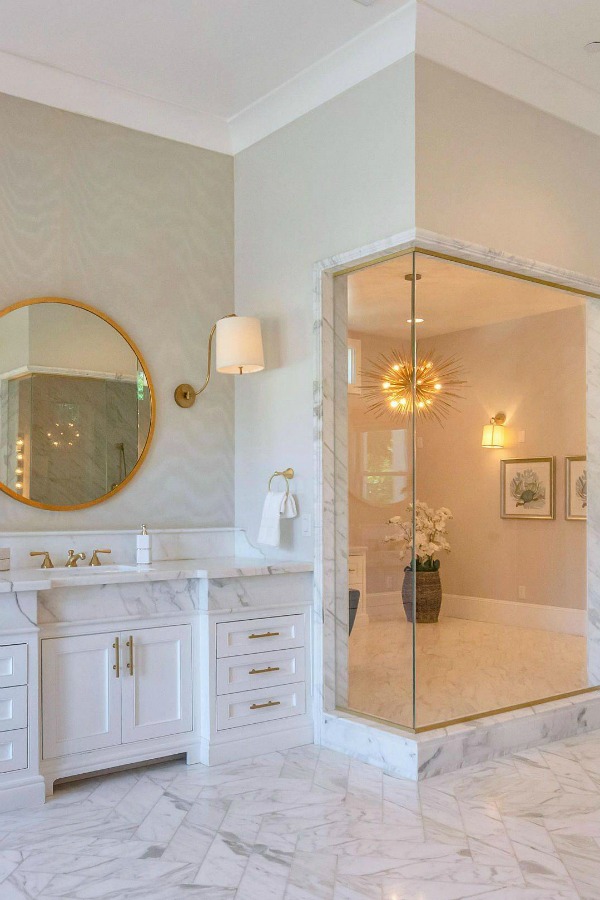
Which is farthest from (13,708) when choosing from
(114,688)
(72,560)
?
(72,560)

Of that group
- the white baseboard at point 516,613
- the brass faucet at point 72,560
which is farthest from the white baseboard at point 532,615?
the brass faucet at point 72,560

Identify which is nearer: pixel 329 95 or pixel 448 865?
pixel 448 865

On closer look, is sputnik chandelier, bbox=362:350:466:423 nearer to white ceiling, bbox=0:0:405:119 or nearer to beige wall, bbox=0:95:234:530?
beige wall, bbox=0:95:234:530

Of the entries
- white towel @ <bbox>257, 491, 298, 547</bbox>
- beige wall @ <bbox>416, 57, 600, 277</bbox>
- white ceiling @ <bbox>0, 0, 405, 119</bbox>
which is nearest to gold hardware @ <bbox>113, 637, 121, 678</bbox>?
white towel @ <bbox>257, 491, 298, 547</bbox>

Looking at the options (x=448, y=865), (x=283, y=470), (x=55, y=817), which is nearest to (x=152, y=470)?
(x=283, y=470)

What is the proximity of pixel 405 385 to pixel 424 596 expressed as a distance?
972mm

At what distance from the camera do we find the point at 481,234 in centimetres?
394

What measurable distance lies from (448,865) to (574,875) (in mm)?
391

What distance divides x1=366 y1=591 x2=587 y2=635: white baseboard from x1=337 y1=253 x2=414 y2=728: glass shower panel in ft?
0.50

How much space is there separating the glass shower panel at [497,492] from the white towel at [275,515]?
0.68m

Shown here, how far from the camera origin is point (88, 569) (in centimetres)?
401

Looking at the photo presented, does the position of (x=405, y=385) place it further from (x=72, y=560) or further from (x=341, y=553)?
(x=72, y=560)

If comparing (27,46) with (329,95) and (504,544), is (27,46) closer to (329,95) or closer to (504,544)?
(329,95)

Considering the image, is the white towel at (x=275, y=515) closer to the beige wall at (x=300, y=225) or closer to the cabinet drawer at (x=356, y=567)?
the beige wall at (x=300, y=225)
